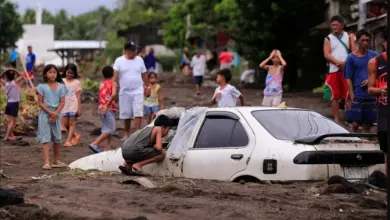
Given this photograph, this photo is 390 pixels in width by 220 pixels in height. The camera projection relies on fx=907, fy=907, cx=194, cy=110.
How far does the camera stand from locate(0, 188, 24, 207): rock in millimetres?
8461

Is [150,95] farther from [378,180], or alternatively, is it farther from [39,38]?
[39,38]

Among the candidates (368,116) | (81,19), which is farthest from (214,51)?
(81,19)

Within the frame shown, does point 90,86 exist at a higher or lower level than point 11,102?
lower

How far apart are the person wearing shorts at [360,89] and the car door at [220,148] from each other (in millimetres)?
2286

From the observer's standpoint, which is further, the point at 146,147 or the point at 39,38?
the point at 39,38

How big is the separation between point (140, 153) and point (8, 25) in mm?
59468

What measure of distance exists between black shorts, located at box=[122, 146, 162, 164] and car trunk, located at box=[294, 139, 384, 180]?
7.31ft

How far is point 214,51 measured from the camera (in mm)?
59906

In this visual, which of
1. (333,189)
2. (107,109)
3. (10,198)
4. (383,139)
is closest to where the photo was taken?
(10,198)

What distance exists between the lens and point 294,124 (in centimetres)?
1059

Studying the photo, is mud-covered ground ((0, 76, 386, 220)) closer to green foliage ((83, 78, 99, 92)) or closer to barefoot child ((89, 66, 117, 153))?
barefoot child ((89, 66, 117, 153))

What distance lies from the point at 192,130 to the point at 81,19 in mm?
126011

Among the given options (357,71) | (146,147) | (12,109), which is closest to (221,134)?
(146,147)

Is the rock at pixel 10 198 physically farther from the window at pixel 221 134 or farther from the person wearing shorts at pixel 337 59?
the person wearing shorts at pixel 337 59
